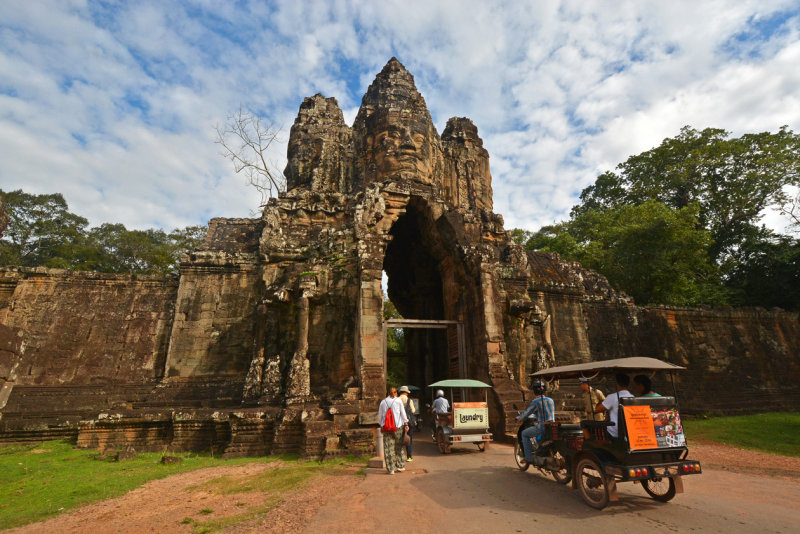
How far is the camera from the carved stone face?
656 inches

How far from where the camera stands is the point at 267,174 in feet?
82.5

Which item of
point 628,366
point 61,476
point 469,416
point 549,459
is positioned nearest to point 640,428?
point 628,366

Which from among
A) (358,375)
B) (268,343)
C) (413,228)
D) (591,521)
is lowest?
(591,521)

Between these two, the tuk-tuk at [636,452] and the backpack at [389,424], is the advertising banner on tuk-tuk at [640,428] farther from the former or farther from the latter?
the backpack at [389,424]

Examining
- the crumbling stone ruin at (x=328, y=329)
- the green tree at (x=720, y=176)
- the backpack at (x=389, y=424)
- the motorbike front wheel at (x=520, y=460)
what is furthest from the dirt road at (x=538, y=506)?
the green tree at (x=720, y=176)

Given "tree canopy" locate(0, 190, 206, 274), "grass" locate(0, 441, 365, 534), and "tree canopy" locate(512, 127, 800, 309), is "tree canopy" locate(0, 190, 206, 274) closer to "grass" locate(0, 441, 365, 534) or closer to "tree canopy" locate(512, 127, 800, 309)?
"grass" locate(0, 441, 365, 534)

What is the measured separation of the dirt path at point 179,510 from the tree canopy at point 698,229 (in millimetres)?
20666

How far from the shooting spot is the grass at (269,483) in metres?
4.73

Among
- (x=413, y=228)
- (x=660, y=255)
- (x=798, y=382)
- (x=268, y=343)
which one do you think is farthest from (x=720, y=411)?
(x=268, y=343)

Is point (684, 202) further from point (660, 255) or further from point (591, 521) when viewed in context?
point (591, 521)

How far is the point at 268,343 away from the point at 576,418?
8.26 meters

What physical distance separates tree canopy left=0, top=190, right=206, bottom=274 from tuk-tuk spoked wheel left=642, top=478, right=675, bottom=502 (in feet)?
97.5

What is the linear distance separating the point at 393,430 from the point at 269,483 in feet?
6.83

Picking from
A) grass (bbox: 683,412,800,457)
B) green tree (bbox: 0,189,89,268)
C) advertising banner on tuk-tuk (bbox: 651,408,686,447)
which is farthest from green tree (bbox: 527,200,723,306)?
green tree (bbox: 0,189,89,268)
